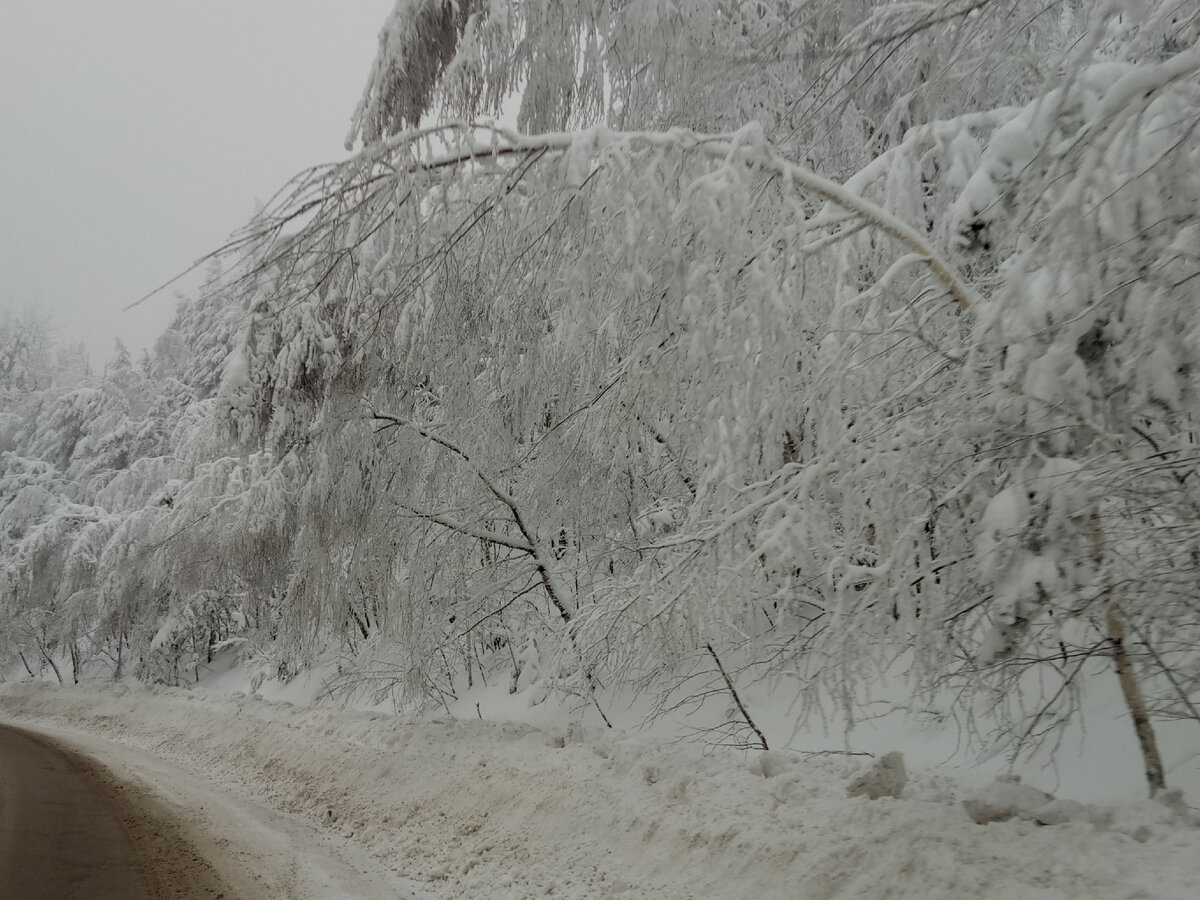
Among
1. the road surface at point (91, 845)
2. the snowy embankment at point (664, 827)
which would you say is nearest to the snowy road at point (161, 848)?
the road surface at point (91, 845)

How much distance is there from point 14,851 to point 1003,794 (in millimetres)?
6910

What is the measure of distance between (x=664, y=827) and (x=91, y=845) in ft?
14.7

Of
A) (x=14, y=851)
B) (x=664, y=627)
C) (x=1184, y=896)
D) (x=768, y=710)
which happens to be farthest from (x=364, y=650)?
(x=1184, y=896)

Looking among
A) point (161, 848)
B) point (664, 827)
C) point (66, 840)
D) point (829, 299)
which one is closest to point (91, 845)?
point (66, 840)

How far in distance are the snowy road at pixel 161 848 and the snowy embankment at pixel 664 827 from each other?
412 mm

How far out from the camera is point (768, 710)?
7.19 m

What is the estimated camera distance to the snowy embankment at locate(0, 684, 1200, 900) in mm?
2926

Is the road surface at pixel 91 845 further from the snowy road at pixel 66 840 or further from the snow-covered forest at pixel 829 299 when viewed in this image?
the snow-covered forest at pixel 829 299

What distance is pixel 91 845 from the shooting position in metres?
5.54

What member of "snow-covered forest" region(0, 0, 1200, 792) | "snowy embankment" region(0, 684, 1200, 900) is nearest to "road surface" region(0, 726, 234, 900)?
"snowy embankment" region(0, 684, 1200, 900)

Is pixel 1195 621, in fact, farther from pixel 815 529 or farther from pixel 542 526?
pixel 542 526

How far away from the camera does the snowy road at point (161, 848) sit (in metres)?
4.71

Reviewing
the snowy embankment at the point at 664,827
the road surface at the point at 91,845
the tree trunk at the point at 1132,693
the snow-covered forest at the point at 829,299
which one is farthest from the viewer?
the road surface at the point at 91,845

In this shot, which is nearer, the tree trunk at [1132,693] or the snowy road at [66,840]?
the tree trunk at [1132,693]
